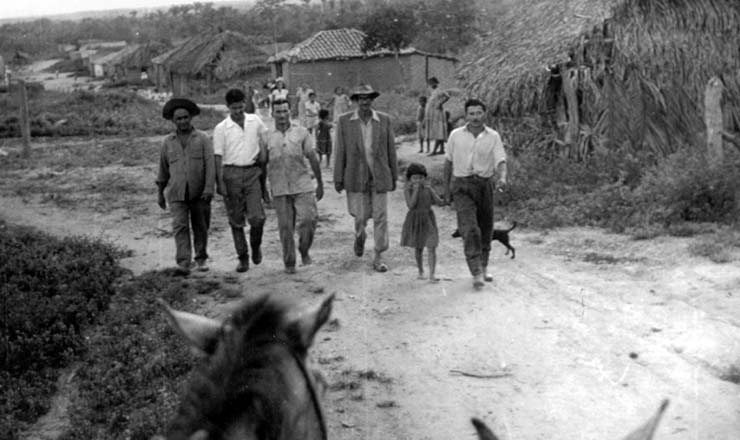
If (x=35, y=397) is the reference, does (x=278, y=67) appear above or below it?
A: above

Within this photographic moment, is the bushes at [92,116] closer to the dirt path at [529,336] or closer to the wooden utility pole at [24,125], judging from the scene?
the wooden utility pole at [24,125]

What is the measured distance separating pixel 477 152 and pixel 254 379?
631 centimetres

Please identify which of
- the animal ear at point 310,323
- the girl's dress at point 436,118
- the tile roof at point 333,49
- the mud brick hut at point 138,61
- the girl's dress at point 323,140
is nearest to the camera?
the animal ear at point 310,323

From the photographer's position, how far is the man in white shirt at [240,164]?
29.0 ft

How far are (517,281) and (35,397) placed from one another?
4.47 m

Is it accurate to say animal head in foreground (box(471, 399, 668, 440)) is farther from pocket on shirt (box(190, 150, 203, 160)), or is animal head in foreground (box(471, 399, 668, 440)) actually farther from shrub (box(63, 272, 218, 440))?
pocket on shirt (box(190, 150, 203, 160))

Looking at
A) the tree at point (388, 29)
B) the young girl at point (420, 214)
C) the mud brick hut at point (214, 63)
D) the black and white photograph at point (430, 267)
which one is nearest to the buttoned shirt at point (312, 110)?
the black and white photograph at point (430, 267)

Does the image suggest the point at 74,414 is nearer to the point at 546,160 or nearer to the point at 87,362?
the point at 87,362

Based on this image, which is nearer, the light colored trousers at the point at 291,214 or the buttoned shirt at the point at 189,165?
the buttoned shirt at the point at 189,165

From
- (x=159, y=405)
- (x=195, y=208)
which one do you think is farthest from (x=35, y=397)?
(x=195, y=208)

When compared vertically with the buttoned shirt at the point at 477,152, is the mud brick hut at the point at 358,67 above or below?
above

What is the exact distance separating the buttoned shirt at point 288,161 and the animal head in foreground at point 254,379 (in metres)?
6.51

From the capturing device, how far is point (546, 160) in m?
14.3

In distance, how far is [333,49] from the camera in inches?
1533
